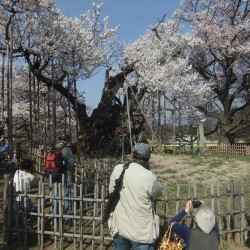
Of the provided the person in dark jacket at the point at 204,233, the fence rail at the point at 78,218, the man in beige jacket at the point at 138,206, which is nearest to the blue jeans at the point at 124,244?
the man in beige jacket at the point at 138,206

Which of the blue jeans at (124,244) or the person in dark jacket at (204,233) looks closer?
the person in dark jacket at (204,233)

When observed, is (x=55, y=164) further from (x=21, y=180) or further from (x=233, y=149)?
(x=233, y=149)

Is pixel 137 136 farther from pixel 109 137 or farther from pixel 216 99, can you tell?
pixel 216 99

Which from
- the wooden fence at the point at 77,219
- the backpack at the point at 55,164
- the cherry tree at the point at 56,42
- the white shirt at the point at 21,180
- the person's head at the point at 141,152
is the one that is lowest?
the wooden fence at the point at 77,219

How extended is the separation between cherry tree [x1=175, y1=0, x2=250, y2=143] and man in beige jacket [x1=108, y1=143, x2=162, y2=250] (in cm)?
2463

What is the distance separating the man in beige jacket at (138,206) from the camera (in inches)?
144

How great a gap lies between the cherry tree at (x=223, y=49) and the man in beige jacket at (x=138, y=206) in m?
24.6

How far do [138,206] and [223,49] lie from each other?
990 inches

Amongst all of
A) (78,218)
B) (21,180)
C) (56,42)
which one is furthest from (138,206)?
(56,42)

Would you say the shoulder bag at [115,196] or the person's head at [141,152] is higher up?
the person's head at [141,152]

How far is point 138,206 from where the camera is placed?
3.67 meters

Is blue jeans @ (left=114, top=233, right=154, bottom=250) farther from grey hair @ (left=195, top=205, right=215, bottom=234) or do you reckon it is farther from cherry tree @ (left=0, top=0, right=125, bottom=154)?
cherry tree @ (left=0, top=0, right=125, bottom=154)

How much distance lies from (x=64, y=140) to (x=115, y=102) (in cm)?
1175

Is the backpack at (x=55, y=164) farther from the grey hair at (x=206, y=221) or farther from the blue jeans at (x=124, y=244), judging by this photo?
the grey hair at (x=206, y=221)
